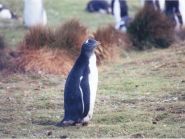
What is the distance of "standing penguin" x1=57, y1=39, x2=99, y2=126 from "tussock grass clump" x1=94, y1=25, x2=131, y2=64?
685cm

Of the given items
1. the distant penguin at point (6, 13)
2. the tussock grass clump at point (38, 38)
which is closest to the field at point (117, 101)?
the tussock grass clump at point (38, 38)

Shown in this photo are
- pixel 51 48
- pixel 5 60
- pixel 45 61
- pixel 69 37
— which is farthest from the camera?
pixel 69 37

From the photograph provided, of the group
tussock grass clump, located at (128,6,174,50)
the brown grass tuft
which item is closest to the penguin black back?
the brown grass tuft

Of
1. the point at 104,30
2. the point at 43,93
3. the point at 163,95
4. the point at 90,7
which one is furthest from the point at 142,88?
the point at 90,7

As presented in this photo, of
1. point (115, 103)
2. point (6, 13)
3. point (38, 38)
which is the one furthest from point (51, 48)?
point (6, 13)

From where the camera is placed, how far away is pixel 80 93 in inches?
339

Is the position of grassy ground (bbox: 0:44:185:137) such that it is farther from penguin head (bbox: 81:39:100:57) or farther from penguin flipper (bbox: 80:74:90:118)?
penguin head (bbox: 81:39:100:57)

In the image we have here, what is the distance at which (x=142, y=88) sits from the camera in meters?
11.7

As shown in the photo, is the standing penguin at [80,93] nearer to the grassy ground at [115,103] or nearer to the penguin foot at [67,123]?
the penguin foot at [67,123]

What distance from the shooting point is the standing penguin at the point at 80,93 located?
859cm

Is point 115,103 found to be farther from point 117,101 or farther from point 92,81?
point 92,81

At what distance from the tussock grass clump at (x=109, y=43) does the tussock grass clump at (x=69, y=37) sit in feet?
1.88

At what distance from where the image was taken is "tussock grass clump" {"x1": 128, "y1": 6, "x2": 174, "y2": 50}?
59.1ft

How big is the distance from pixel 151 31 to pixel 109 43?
6.21 ft
